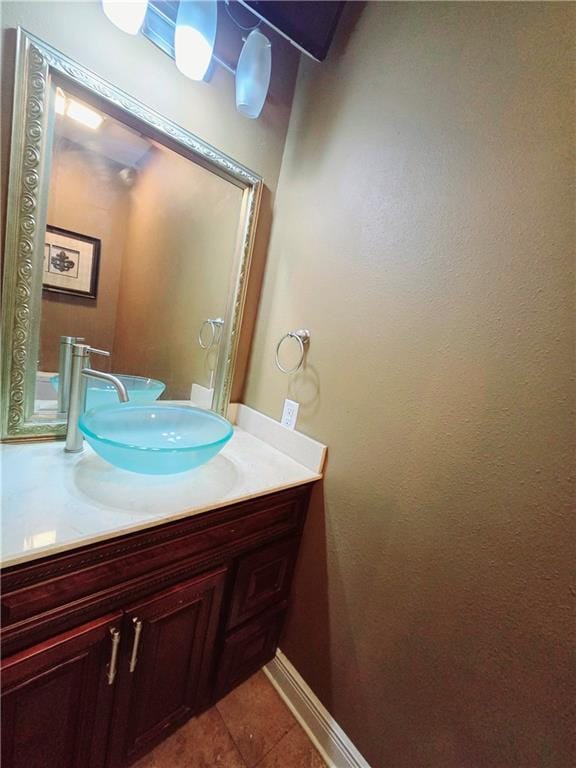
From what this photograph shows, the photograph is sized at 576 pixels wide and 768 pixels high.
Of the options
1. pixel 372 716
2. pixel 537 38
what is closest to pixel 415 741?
pixel 372 716

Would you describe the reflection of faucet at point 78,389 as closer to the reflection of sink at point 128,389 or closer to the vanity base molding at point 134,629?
the reflection of sink at point 128,389

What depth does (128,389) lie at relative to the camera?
1.09 meters

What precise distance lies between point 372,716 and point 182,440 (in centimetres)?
101

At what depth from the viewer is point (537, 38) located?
658 millimetres

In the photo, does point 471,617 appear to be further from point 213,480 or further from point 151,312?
point 151,312

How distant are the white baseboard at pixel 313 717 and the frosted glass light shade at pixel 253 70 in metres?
1.99

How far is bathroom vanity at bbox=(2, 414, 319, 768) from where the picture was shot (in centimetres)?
59

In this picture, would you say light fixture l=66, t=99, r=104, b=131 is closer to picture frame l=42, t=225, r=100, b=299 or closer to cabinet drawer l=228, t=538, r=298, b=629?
picture frame l=42, t=225, r=100, b=299

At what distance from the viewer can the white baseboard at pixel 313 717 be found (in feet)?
3.16

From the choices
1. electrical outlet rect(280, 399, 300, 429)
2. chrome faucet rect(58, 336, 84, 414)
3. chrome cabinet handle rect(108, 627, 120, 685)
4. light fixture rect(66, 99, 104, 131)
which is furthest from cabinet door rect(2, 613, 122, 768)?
light fixture rect(66, 99, 104, 131)

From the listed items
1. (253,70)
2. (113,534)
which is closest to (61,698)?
(113,534)

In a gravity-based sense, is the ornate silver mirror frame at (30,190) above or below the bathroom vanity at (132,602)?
above

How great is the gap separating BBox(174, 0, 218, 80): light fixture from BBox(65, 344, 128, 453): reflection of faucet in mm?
869

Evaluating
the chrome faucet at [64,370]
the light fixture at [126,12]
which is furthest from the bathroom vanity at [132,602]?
the light fixture at [126,12]
